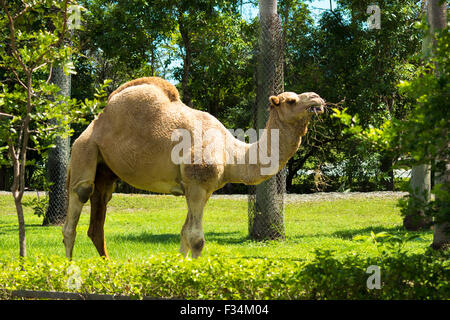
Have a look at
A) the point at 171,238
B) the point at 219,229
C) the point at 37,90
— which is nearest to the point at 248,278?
the point at 37,90

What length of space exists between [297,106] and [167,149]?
4.68 feet

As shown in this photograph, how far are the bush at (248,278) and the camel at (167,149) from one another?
105 cm

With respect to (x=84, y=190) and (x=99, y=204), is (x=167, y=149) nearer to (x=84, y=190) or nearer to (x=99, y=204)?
(x=84, y=190)

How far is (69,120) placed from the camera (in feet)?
19.5

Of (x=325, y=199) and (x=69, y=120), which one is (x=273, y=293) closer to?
(x=69, y=120)

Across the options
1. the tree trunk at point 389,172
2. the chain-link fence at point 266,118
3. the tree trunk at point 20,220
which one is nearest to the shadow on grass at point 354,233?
the chain-link fence at point 266,118

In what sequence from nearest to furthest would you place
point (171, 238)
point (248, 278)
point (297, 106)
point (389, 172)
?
point (248, 278) < point (297, 106) < point (171, 238) < point (389, 172)

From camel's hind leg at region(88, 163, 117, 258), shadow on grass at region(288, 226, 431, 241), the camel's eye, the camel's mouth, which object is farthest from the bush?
shadow on grass at region(288, 226, 431, 241)

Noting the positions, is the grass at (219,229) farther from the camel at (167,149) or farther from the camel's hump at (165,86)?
the camel's hump at (165,86)

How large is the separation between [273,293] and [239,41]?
1683 cm

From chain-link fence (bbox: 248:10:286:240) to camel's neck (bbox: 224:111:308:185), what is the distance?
176 inches

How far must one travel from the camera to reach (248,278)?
452 cm

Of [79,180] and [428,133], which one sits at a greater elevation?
[428,133]
